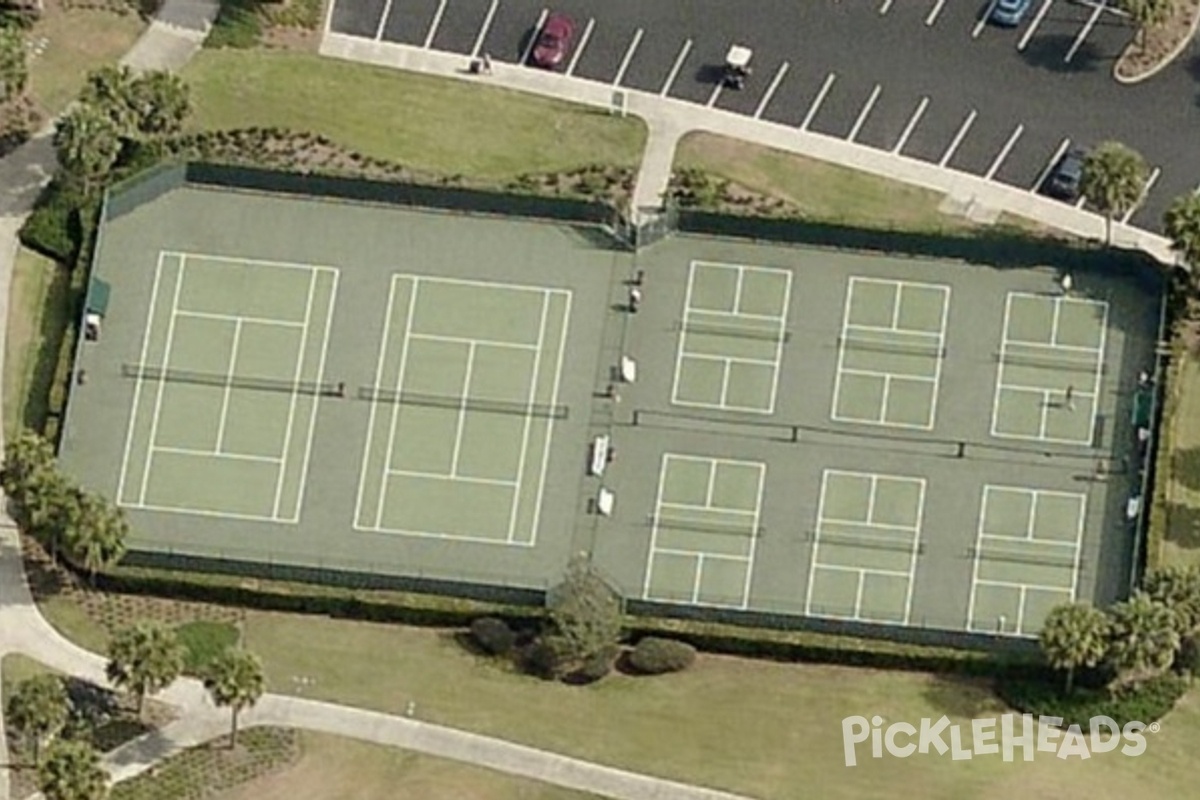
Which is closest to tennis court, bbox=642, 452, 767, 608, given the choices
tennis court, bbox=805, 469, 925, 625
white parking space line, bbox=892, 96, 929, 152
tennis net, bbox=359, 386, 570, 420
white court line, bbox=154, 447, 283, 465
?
tennis court, bbox=805, 469, 925, 625

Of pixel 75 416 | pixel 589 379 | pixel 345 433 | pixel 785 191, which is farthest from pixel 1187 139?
pixel 75 416

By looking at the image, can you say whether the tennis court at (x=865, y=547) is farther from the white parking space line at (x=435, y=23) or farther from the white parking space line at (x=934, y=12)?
the white parking space line at (x=435, y=23)

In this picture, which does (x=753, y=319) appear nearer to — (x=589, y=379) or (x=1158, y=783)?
(x=589, y=379)

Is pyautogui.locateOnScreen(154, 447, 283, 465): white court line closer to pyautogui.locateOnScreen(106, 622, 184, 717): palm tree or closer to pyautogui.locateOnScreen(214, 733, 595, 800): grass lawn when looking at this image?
pyautogui.locateOnScreen(106, 622, 184, 717): palm tree

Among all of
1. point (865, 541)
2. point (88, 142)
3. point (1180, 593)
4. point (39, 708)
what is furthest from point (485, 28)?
point (1180, 593)

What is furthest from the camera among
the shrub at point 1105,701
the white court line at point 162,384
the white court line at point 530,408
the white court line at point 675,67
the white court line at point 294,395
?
the white court line at point 675,67

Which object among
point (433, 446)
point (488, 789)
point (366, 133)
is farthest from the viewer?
point (366, 133)

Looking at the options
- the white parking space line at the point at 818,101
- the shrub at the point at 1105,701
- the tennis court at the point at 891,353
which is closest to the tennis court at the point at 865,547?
the tennis court at the point at 891,353
